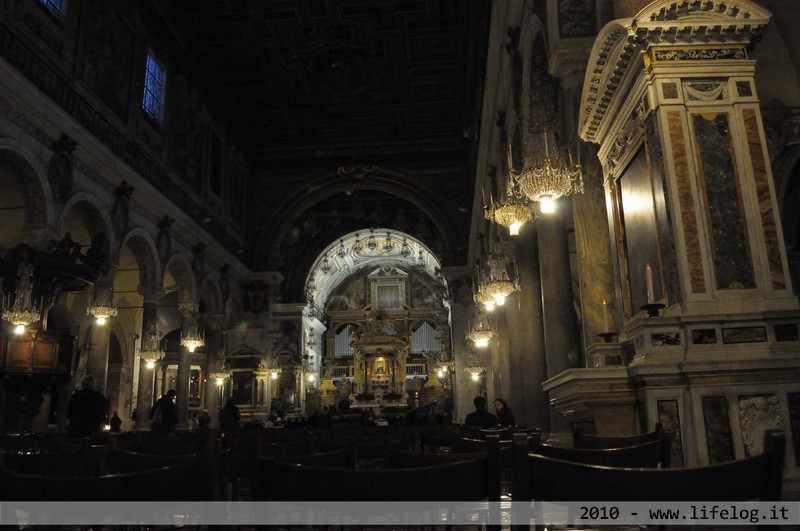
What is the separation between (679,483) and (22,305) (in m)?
11.3

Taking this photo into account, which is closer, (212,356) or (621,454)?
(621,454)

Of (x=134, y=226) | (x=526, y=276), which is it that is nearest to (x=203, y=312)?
(x=134, y=226)

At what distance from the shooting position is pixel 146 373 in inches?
661

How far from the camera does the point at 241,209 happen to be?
24.5m

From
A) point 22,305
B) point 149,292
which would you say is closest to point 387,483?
point 22,305

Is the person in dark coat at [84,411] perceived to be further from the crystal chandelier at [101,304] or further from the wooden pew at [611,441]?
the wooden pew at [611,441]

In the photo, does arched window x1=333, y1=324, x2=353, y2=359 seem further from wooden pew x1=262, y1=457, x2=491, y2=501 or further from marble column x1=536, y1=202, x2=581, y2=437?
wooden pew x1=262, y1=457, x2=491, y2=501

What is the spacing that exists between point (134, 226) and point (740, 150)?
535 inches

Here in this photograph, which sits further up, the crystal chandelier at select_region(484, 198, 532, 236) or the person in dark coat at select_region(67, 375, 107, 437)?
the crystal chandelier at select_region(484, 198, 532, 236)

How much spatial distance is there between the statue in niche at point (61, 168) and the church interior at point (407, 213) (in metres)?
0.06

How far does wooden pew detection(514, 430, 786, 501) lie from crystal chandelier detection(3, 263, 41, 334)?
10898mm

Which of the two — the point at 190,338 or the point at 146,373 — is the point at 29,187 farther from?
the point at 190,338

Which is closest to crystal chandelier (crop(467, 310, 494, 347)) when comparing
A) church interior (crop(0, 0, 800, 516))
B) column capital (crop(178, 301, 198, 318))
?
church interior (crop(0, 0, 800, 516))

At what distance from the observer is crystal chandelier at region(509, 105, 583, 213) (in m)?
6.85
